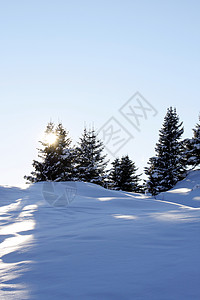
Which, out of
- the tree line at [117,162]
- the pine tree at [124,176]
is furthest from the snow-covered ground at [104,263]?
the pine tree at [124,176]

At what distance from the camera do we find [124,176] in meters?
32.0

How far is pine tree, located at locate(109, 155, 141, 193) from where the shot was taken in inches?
1245

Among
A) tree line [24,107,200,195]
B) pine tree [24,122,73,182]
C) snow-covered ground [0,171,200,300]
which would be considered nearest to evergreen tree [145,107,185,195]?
tree line [24,107,200,195]

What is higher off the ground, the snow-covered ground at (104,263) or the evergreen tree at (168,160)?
the evergreen tree at (168,160)

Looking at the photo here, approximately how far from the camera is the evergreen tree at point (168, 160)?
23.8 meters

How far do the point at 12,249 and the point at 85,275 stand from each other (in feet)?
4.57

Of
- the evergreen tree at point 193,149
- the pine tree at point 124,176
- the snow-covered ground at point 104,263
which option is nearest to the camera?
the snow-covered ground at point 104,263

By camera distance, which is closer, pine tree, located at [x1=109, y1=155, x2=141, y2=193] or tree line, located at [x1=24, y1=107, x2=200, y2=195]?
tree line, located at [x1=24, y1=107, x2=200, y2=195]

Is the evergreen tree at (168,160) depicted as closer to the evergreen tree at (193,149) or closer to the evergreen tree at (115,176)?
the evergreen tree at (193,149)

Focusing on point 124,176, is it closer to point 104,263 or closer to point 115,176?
point 115,176

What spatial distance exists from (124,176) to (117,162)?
2.43 m

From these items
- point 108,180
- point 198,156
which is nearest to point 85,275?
point 198,156

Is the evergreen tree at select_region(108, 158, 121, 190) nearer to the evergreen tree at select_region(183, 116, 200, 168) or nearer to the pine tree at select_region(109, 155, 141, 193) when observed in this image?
the pine tree at select_region(109, 155, 141, 193)

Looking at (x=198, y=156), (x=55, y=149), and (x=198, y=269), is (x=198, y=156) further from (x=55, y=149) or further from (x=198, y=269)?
(x=198, y=269)
